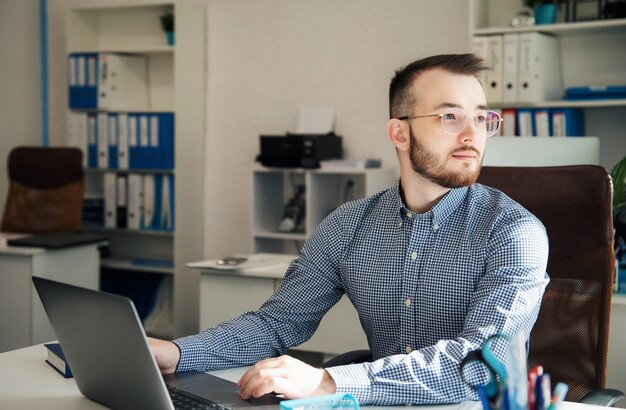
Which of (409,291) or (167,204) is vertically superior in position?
(409,291)

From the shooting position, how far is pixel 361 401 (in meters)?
1.45

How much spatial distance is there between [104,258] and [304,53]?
1.92m

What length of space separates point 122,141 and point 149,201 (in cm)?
41

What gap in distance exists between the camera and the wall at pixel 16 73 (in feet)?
19.0

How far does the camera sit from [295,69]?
5008 millimetres

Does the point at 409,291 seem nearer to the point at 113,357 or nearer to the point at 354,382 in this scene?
the point at 354,382

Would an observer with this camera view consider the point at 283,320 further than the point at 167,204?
No

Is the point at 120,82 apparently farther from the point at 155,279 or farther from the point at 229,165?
the point at 155,279

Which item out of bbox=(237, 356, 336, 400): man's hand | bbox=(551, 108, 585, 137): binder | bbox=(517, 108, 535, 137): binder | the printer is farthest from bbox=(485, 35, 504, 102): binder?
bbox=(237, 356, 336, 400): man's hand

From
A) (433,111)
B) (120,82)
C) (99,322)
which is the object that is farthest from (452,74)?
(120,82)

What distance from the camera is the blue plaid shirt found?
148cm

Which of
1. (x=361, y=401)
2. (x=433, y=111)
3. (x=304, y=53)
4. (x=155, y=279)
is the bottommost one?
(x=155, y=279)

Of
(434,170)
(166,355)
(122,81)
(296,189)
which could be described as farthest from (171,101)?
(166,355)

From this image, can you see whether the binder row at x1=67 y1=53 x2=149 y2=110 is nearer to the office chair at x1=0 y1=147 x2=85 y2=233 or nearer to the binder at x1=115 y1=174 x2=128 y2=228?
the binder at x1=115 y1=174 x2=128 y2=228
